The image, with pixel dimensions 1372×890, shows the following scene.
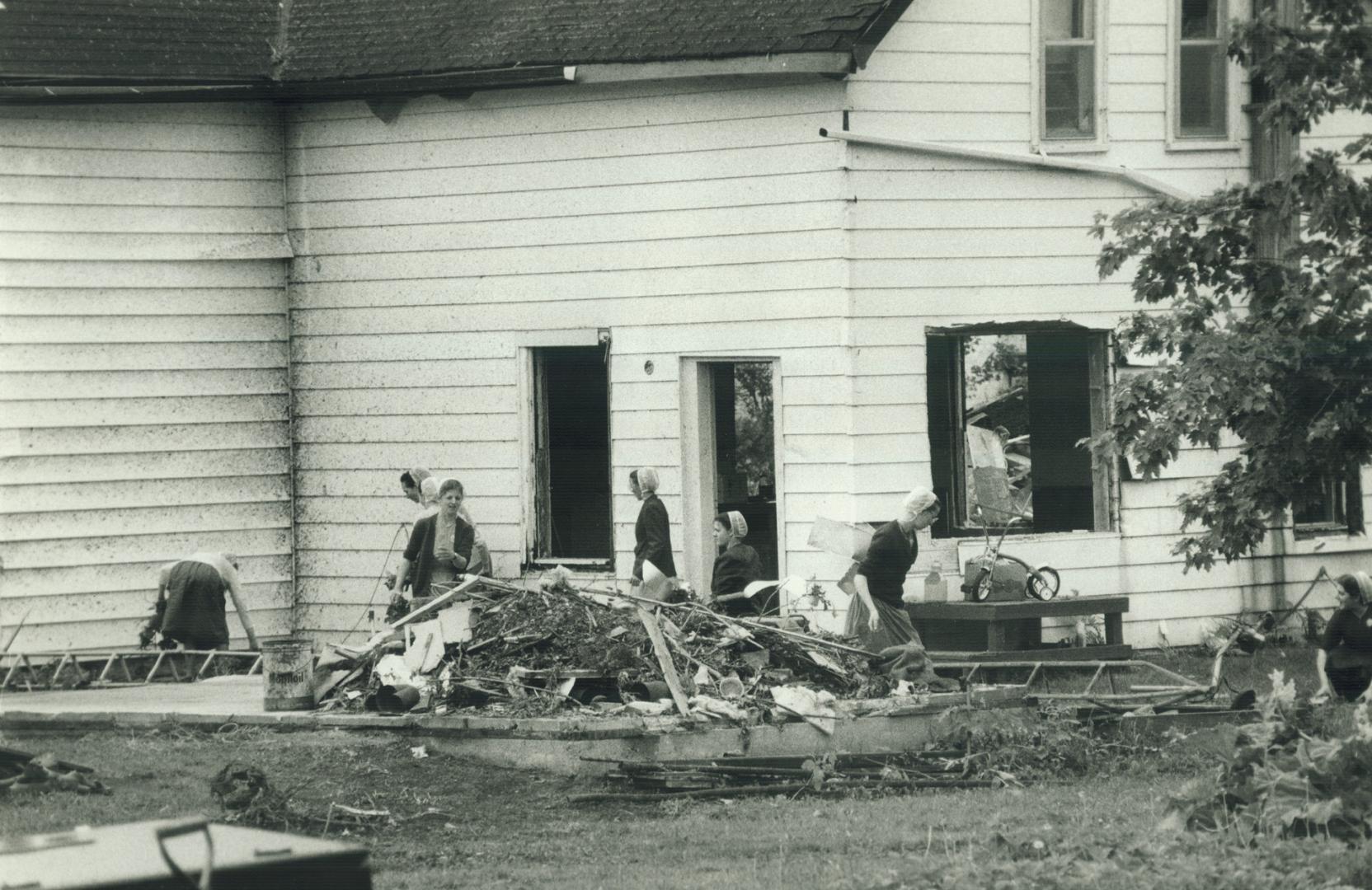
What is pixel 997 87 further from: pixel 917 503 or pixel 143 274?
pixel 143 274

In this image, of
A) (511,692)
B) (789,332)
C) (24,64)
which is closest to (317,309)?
(24,64)

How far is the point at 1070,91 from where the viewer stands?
634 inches

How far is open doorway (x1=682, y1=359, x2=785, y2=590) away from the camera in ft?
52.6

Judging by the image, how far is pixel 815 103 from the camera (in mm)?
15234

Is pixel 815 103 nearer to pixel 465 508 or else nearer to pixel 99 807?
pixel 465 508

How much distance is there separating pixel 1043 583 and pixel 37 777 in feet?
28.1

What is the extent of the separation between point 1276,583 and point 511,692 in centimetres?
846

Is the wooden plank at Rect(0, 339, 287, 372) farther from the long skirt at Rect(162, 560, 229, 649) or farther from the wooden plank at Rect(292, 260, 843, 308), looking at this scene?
the long skirt at Rect(162, 560, 229, 649)

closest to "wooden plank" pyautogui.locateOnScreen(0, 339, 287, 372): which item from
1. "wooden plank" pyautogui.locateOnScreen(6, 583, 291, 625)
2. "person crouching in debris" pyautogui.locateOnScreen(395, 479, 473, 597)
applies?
"wooden plank" pyautogui.locateOnScreen(6, 583, 291, 625)

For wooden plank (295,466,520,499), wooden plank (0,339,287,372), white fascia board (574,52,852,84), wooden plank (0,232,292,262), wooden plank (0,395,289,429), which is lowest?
wooden plank (295,466,520,499)

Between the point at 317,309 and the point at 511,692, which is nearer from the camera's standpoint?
the point at 511,692

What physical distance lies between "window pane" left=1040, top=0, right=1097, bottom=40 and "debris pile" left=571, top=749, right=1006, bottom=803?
755cm

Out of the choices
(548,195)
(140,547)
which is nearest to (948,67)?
(548,195)

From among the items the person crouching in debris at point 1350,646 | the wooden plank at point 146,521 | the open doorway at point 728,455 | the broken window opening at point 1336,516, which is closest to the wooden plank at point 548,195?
the open doorway at point 728,455
